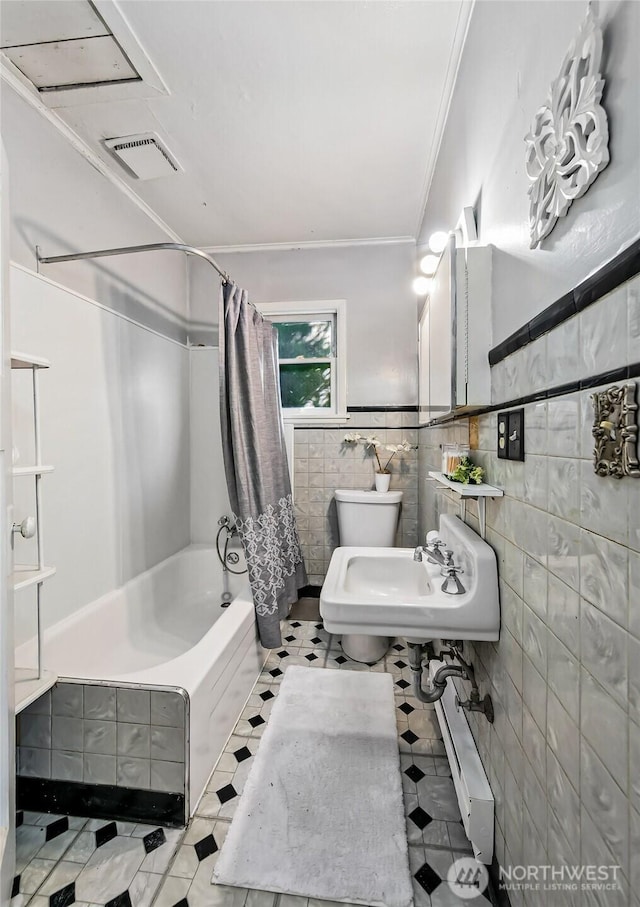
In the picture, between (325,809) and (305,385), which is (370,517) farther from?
(325,809)

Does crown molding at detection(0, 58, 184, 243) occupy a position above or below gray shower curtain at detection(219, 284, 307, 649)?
above

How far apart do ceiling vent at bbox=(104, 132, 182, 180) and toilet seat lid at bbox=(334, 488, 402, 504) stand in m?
2.02

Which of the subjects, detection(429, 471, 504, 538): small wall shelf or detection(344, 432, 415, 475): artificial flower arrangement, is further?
detection(344, 432, 415, 475): artificial flower arrangement

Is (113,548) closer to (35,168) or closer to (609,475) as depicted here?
(35,168)

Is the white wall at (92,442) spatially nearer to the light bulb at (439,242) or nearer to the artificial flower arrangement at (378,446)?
the artificial flower arrangement at (378,446)

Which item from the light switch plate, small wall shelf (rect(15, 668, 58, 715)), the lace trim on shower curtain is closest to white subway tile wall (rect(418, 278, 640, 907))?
the light switch plate

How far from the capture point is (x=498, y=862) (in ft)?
3.14

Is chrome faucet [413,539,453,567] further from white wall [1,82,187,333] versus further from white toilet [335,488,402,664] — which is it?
white wall [1,82,187,333]

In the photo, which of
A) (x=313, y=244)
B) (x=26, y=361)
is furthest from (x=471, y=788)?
(x=313, y=244)

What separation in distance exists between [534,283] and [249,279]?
2323mm

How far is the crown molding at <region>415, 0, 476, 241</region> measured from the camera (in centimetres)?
120

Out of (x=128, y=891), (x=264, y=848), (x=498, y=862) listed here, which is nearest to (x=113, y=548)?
(x=128, y=891)

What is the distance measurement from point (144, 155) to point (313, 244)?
3.79 ft

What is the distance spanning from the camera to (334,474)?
8.53ft
